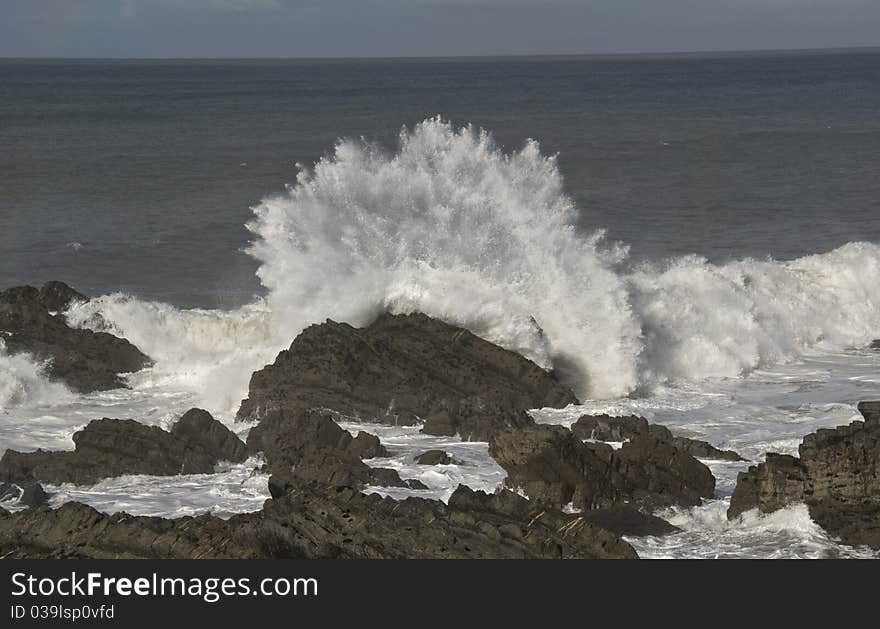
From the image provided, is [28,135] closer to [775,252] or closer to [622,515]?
[775,252]

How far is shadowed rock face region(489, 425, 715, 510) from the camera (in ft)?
57.4

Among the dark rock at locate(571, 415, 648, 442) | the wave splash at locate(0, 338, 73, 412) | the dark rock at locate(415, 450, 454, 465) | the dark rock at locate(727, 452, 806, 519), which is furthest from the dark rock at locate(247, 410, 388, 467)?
the wave splash at locate(0, 338, 73, 412)

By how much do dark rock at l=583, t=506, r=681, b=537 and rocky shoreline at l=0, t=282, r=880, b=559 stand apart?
0.02m

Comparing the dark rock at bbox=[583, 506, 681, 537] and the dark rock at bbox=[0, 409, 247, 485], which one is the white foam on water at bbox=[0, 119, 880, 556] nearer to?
the dark rock at bbox=[0, 409, 247, 485]

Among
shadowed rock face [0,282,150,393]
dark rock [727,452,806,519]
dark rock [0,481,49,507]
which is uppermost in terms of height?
shadowed rock face [0,282,150,393]

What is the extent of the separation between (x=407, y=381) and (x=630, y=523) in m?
7.28

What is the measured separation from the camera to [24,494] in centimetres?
1831

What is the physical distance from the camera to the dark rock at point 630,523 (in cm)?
1661

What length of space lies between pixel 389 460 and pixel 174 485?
289 cm

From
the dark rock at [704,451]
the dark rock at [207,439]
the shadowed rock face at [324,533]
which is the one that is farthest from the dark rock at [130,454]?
the dark rock at [704,451]

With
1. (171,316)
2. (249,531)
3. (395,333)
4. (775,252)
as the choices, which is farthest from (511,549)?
(775,252)

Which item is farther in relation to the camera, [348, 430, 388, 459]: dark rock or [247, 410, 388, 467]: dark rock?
[348, 430, 388, 459]: dark rock

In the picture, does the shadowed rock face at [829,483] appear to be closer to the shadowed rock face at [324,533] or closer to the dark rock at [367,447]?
the shadowed rock face at [324,533]

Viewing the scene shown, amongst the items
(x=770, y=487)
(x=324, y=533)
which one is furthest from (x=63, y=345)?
(x=770, y=487)
